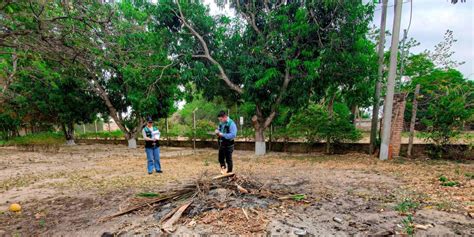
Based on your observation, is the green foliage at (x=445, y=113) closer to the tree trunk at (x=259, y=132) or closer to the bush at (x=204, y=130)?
the tree trunk at (x=259, y=132)

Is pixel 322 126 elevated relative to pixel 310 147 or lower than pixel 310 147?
elevated

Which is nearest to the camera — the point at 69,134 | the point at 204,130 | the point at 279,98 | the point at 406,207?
the point at 406,207

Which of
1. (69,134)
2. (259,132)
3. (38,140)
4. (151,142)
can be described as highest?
(259,132)

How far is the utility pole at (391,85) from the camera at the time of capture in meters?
7.55

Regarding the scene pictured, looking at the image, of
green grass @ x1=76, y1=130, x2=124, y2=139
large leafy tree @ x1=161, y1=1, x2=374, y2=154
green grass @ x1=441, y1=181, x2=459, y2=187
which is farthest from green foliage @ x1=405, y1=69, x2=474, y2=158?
green grass @ x1=76, y1=130, x2=124, y2=139

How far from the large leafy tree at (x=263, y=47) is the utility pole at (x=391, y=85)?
958 millimetres

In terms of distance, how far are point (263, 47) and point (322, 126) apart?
382cm

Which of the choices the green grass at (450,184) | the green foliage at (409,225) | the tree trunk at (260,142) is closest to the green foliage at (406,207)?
the green foliage at (409,225)

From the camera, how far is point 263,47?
28.3 feet

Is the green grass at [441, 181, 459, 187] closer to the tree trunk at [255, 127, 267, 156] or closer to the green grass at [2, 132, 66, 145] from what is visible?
the tree trunk at [255, 127, 267, 156]

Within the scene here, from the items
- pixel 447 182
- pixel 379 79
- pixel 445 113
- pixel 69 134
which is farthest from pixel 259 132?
pixel 69 134

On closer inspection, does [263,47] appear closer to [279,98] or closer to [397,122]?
[279,98]

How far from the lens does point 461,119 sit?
6.99 m

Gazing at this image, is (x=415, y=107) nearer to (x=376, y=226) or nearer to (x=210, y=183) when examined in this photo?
(x=376, y=226)
